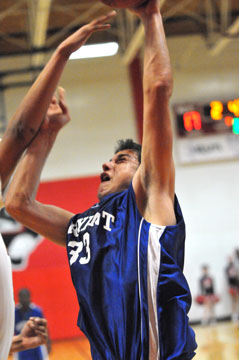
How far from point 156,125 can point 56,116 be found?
0.66 metres

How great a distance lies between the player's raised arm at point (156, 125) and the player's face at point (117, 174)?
0.47 metres

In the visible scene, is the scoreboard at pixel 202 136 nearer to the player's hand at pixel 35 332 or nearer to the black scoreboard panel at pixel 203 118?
the black scoreboard panel at pixel 203 118

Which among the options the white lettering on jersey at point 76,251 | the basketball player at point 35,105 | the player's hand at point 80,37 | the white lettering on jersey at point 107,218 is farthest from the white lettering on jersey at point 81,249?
the player's hand at point 80,37

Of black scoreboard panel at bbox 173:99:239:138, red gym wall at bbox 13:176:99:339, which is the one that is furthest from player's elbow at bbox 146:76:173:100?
black scoreboard panel at bbox 173:99:239:138

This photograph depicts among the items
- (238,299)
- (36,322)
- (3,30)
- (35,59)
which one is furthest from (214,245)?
(36,322)

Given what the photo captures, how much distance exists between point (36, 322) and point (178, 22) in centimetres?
1267

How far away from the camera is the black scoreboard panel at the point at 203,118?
45.1ft

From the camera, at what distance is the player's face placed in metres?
2.89

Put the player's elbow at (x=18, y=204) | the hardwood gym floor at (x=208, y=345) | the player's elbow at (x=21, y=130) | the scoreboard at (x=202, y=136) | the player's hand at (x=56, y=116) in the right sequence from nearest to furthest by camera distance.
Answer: the player's elbow at (x=21, y=130), the player's hand at (x=56, y=116), the player's elbow at (x=18, y=204), the hardwood gym floor at (x=208, y=345), the scoreboard at (x=202, y=136)

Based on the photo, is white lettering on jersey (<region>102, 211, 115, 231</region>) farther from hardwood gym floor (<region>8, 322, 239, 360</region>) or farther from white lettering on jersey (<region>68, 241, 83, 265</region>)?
hardwood gym floor (<region>8, 322, 239, 360</region>)

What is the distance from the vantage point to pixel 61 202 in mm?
13523

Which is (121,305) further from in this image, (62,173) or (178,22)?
(178,22)

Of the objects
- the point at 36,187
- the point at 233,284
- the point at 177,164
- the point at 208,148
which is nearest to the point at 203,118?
the point at 208,148

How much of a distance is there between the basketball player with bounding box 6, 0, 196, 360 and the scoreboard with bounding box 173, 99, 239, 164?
38.6 ft
